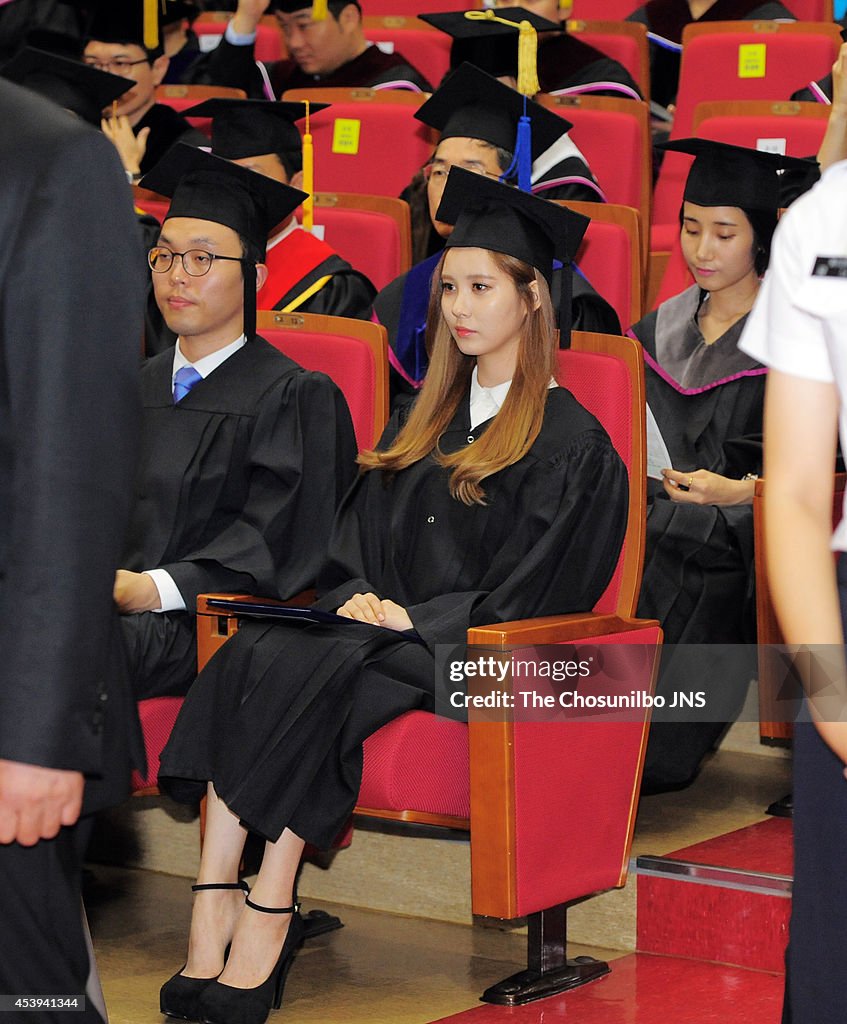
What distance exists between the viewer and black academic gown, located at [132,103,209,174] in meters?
6.07

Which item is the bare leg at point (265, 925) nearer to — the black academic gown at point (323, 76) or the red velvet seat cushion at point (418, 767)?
the red velvet seat cushion at point (418, 767)

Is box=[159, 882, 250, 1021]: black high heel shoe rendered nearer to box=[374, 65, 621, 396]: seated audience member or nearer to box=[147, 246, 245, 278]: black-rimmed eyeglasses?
box=[147, 246, 245, 278]: black-rimmed eyeglasses

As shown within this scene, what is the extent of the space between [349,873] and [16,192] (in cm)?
255

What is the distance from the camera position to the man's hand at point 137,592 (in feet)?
11.2

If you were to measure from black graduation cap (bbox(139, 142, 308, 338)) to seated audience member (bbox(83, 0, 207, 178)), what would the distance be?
175cm

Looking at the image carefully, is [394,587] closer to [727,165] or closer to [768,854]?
[768,854]

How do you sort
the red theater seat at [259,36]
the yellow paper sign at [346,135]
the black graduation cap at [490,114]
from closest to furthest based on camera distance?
the black graduation cap at [490,114] < the yellow paper sign at [346,135] < the red theater seat at [259,36]

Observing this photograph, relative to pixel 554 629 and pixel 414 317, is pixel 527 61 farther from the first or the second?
pixel 554 629

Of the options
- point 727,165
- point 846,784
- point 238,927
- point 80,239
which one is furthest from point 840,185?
point 727,165

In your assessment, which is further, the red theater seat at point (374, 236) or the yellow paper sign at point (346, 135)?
the yellow paper sign at point (346, 135)

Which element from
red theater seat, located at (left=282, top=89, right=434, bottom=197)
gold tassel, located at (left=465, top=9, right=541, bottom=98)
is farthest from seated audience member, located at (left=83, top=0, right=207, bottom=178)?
gold tassel, located at (left=465, top=9, right=541, bottom=98)

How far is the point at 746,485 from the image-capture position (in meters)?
3.77

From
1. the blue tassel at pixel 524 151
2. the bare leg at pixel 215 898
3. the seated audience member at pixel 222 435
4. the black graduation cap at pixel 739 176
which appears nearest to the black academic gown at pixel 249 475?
the seated audience member at pixel 222 435

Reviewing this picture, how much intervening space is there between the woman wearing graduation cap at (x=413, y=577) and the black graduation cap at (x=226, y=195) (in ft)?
1.71
